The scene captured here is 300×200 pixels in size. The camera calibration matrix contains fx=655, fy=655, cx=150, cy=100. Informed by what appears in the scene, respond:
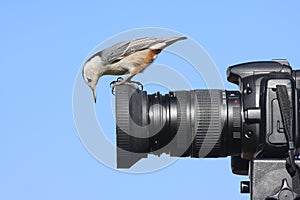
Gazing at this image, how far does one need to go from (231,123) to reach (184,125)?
0.71ft

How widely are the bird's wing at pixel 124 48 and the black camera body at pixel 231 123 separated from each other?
148 millimetres

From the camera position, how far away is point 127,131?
2.87 metres

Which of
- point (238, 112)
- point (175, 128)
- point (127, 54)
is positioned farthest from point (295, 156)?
point (127, 54)

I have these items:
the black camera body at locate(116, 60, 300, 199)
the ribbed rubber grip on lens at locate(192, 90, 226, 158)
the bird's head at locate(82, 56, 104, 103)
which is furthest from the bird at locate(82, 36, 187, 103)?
the ribbed rubber grip on lens at locate(192, 90, 226, 158)

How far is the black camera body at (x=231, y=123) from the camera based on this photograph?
2.77 m

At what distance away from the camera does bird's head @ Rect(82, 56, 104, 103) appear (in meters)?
2.92

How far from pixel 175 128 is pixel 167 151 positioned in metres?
0.12

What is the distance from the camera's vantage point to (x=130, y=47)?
3.01 meters

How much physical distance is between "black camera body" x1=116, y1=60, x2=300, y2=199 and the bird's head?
0.12m

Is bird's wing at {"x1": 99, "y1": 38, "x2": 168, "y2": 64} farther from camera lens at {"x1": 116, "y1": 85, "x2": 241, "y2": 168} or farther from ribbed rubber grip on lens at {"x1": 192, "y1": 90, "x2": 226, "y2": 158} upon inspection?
ribbed rubber grip on lens at {"x1": 192, "y1": 90, "x2": 226, "y2": 158}

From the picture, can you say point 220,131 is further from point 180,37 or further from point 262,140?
point 180,37

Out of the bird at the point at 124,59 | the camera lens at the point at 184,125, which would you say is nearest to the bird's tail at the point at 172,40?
the bird at the point at 124,59

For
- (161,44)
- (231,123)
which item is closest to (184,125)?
(231,123)

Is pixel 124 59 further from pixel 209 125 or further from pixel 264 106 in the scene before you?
pixel 264 106
